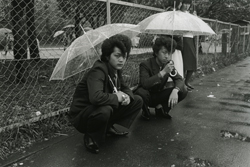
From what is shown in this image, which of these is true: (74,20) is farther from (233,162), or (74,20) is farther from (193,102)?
(233,162)

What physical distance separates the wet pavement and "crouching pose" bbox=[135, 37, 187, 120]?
0.32 meters

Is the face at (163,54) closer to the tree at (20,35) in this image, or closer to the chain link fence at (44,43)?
the chain link fence at (44,43)

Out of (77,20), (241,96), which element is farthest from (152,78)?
(241,96)

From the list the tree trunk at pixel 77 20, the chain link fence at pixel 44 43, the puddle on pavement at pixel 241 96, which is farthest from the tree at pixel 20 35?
the puddle on pavement at pixel 241 96

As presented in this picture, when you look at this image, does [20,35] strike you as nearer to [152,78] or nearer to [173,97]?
[152,78]

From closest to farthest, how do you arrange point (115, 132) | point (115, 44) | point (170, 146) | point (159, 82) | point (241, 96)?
point (115, 44) < point (170, 146) < point (115, 132) < point (159, 82) < point (241, 96)

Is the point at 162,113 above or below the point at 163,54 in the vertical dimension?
below

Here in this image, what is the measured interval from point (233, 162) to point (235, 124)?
56.2 inches

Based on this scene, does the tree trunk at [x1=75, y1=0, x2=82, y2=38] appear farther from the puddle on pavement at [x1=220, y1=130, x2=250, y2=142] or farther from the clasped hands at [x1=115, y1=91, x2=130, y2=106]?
the puddle on pavement at [x1=220, y1=130, x2=250, y2=142]

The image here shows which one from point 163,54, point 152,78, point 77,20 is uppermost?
point 77,20

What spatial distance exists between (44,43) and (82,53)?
1.86m

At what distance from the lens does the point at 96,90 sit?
2877 mm

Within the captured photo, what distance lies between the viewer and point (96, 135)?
3107 millimetres

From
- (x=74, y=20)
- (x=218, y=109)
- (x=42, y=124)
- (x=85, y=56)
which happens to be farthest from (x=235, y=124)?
(x=74, y=20)
